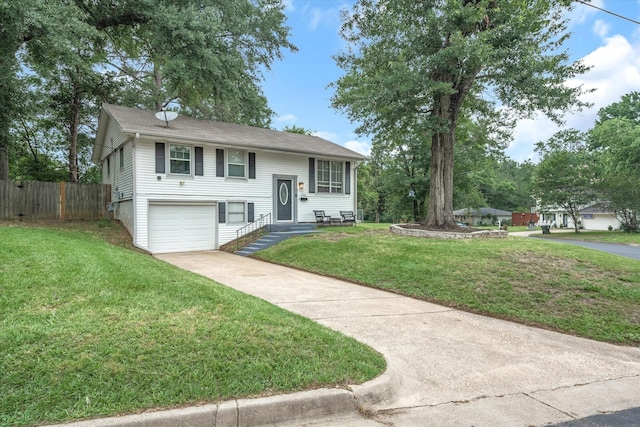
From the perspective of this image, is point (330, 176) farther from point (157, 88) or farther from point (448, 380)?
point (448, 380)

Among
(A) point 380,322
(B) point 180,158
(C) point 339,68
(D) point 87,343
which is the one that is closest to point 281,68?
(C) point 339,68

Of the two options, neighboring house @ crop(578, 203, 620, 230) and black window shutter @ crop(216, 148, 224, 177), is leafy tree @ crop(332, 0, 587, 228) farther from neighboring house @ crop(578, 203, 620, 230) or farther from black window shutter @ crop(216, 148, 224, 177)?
neighboring house @ crop(578, 203, 620, 230)

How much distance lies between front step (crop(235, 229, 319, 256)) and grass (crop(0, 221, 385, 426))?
25.8ft

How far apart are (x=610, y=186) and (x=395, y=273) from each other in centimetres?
2455

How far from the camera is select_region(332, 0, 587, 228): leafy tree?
35.0ft

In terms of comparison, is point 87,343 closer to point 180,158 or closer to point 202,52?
point 180,158

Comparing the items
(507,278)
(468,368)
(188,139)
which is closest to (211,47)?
(188,139)

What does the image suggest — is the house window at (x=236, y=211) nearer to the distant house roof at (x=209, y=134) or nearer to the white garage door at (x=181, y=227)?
the white garage door at (x=181, y=227)

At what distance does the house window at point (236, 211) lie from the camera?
14678 mm

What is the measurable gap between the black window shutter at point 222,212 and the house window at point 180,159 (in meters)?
1.75

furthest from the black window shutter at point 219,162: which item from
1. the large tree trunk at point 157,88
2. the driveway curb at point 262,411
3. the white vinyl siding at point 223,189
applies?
the driveway curb at point 262,411

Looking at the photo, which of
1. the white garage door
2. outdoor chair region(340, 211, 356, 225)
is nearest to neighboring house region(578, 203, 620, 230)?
outdoor chair region(340, 211, 356, 225)

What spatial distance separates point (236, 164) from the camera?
1480 centimetres

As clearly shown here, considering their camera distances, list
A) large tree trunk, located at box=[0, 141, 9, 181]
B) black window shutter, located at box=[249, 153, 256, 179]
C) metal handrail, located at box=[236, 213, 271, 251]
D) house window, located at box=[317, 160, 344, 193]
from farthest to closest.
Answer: house window, located at box=[317, 160, 344, 193]
black window shutter, located at box=[249, 153, 256, 179]
large tree trunk, located at box=[0, 141, 9, 181]
metal handrail, located at box=[236, 213, 271, 251]
